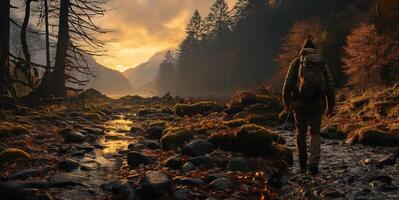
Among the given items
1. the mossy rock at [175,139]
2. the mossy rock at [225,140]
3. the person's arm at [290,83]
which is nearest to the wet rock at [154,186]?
the person's arm at [290,83]

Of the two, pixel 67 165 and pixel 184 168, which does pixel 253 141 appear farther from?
pixel 67 165

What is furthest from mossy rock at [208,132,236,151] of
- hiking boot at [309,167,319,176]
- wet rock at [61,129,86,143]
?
wet rock at [61,129,86,143]

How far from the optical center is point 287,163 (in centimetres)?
866

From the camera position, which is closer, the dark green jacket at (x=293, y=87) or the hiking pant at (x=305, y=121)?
the hiking pant at (x=305, y=121)

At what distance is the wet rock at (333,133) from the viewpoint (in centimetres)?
1269

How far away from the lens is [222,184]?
6930 mm

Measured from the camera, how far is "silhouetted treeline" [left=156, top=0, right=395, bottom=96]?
5406 cm

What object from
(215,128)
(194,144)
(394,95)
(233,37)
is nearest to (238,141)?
(194,144)

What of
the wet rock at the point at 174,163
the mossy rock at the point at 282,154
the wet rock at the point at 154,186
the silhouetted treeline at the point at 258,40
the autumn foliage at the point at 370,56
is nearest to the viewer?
the wet rock at the point at 154,186

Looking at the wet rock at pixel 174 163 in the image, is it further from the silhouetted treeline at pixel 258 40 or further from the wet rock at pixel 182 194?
the silhouetted treeline at pixel 258 40

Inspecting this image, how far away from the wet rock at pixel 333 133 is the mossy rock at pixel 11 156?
8.66 meters

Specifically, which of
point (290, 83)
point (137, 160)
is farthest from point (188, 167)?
point (290, 83)

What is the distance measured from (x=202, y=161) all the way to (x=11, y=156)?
151 inches

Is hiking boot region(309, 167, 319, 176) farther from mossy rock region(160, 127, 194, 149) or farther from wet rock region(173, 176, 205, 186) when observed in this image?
mossy rock region(160, 127, 194, 149)
